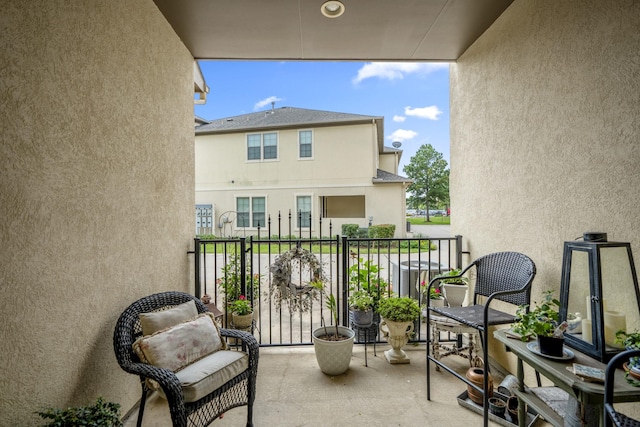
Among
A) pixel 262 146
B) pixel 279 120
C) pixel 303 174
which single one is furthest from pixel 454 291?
pixel 279 120

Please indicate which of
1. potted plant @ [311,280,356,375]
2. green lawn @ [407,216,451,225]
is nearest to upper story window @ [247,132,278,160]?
potted plant @ [311,280,356,375]

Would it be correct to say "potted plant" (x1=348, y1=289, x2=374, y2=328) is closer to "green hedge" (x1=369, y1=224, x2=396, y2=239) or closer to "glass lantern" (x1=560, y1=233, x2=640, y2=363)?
"glass lantern" (x1=560, y1=233, x2=640, y2=363)

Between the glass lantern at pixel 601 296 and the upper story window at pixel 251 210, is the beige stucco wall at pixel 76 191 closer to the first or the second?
the glass lantern at pixel 601 296

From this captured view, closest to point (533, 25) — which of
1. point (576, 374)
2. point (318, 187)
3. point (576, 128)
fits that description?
point (576, 128)

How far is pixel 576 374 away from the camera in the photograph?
128 cm

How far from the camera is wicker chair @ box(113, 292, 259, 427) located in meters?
1.53

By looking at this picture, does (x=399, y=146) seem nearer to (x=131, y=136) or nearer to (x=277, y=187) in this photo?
(x=277, y=187)

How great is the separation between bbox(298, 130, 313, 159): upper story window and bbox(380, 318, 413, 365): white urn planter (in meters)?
9.43

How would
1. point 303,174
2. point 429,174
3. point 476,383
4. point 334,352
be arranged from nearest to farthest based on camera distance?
point 476,383 → point 334,352 → point 303,174 → point 429,174

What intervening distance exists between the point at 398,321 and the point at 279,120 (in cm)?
1073

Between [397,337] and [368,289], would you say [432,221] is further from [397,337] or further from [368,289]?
[397,337]

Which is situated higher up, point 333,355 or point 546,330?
point 546,330

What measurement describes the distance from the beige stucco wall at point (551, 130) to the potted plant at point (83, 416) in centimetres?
241

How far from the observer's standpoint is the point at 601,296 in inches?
56.4
